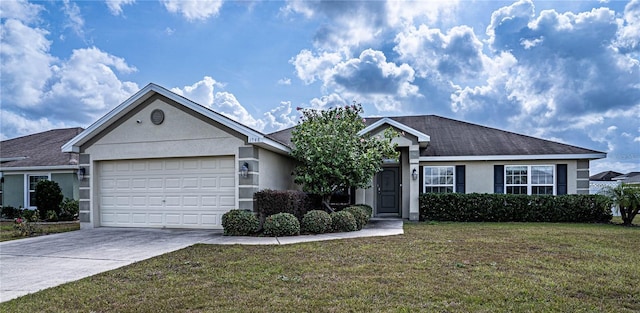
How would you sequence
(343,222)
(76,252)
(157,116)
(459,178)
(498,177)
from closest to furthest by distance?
(76,252) → (343,222) → (157,116) → (498,177) → (459,178)

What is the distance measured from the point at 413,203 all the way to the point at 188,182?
27.0ft

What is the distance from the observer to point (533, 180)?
15.5m

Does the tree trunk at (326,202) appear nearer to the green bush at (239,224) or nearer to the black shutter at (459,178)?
the green bush at (239,224)

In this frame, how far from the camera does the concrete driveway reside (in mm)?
6155

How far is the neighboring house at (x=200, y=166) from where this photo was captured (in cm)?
1174

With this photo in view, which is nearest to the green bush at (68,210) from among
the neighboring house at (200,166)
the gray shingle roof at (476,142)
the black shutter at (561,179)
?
the neighboring house at (200,166)

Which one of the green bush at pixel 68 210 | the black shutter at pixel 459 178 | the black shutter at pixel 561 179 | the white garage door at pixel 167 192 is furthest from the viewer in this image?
the green bush at pixel 68 210

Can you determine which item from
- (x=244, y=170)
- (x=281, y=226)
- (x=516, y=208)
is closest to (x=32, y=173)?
(x=244, y=170)

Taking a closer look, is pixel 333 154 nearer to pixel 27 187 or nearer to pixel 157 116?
pixel 157 116

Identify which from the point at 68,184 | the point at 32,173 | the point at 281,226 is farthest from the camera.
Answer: the point at 32,173

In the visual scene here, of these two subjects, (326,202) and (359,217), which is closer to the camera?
(359,217)

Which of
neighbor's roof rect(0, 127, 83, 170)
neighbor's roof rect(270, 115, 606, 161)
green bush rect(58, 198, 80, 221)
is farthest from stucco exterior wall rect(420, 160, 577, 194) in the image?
neighbor's roof rect(0, 127, 83, 170)

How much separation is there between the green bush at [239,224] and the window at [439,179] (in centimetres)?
822

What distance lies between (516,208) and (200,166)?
1138 centimetres
